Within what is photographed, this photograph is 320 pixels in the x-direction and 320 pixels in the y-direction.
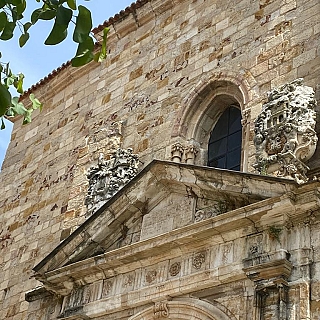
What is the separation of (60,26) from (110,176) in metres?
5.26

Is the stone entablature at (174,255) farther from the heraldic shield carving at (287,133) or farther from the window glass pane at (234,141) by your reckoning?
the window glass pane at (234,141)

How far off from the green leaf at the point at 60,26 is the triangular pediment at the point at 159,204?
10.5ft

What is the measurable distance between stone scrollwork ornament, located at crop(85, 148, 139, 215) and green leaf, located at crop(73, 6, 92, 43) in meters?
5.01

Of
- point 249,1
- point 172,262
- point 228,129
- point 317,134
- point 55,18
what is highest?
point 249,1

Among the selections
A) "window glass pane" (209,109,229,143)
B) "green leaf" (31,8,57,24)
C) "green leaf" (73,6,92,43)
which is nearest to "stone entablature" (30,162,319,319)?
"window glass pane" (209,109,229,143)

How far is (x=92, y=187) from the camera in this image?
29.1ft

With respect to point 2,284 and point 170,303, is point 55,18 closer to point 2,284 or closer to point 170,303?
point 170,303

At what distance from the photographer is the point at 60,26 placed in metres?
3.55

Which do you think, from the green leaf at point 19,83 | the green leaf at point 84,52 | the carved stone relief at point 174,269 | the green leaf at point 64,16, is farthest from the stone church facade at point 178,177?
the green leaf at point 64,16

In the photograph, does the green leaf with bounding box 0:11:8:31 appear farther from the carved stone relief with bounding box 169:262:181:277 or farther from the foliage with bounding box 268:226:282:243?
the carved stone relief with bounding box 169:262:181:277

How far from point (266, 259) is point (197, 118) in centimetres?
324

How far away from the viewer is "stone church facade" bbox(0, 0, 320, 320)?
6.27 meters

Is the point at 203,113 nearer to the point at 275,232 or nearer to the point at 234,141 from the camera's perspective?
the point at 234,141

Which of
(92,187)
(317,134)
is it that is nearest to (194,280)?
(317,134)
